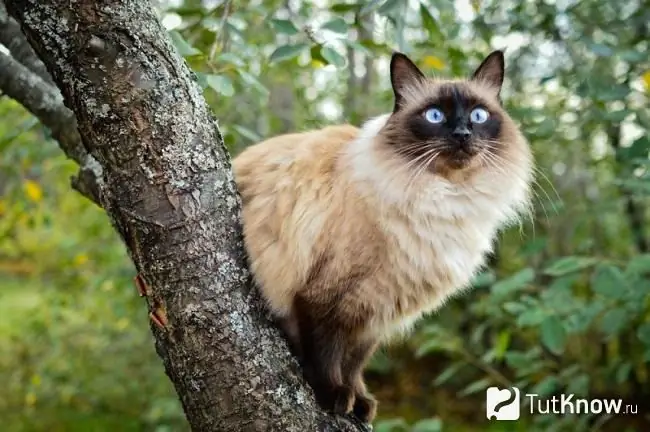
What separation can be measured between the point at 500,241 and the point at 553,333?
1.39 metres

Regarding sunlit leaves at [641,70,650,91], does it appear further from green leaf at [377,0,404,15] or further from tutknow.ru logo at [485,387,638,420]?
tutknow.ru logo at [485,387,638,420]

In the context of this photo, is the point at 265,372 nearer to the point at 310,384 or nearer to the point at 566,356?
the point at 310,384

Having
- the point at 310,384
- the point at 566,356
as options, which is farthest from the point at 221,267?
the point at 566,356

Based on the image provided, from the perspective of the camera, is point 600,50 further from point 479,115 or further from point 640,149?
point 479,115

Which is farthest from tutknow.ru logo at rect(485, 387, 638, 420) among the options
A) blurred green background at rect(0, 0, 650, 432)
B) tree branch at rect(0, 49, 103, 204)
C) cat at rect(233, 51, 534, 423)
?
tree branch at rect(0, 49, 103, 204)

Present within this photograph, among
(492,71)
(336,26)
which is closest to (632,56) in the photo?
(492,71)

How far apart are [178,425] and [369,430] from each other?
2.37 metres

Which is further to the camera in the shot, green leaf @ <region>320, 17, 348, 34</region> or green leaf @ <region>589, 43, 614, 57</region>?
green leaf @ <region>589, 43, 614, 57</region>

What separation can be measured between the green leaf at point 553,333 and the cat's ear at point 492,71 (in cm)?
90

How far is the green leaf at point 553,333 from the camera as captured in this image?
94.7 inches

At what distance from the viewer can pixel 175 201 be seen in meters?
1.39

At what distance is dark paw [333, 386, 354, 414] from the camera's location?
66.5 inches

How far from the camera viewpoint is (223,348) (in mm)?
1443

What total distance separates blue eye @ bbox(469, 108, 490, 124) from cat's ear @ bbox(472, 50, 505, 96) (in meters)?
0.14
